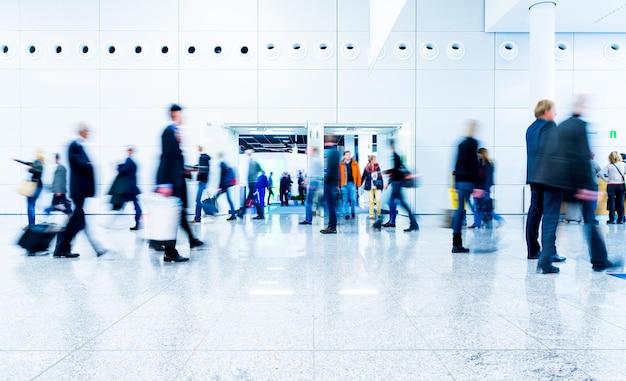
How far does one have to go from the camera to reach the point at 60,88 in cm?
1310

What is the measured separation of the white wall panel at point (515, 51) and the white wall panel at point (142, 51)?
945 centimetres

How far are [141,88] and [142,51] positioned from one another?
1093mm

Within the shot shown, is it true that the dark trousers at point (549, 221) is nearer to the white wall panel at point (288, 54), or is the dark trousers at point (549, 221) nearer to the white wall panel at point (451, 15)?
the white wall panel at point (288, 54)

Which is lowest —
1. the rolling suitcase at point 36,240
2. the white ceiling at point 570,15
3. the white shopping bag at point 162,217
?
the rolling suitcase at point 36,240

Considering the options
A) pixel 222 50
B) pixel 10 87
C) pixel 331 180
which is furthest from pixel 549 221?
pixel 10 87

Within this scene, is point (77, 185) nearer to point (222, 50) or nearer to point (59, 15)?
point (222, 50)

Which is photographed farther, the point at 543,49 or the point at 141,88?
the point at 141,88

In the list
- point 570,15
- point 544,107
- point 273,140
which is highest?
point 570,15

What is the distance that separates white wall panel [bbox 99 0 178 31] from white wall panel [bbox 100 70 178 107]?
133cm

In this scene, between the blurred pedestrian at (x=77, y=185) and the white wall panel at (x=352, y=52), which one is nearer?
the blurred pedestrian at (x=77, y=185)

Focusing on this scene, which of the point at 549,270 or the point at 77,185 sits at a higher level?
the point at 77,185

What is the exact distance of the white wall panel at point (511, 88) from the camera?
13195mm

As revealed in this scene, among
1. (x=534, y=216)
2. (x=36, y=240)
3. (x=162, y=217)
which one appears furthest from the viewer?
(x=36, y=240)

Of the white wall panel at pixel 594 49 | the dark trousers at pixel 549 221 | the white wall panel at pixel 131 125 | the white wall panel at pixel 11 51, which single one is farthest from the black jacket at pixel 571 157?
the white wall panel at pixel 11 51
